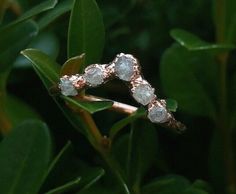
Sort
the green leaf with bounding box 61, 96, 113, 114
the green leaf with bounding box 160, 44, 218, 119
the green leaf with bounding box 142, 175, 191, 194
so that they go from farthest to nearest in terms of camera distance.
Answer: the green leaf with bounding box 160, 44, 218, 119 → the green leaf with bounding box 142, 175, 191, 194 → the green leaf with bounding box 61, 96, 113, 114

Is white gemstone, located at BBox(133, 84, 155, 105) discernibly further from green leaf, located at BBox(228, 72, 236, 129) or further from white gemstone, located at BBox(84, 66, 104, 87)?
green leaf, located at BBox(228, 72, 236, 129)

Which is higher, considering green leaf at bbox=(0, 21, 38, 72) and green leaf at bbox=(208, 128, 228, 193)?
green leaf at bbox=(0, 21, 38, 72)

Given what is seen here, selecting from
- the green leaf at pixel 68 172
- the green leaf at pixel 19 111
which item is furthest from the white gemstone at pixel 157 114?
the green leaf at pixel 19 111

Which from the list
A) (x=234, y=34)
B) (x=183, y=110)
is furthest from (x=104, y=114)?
(x=234, y=34)

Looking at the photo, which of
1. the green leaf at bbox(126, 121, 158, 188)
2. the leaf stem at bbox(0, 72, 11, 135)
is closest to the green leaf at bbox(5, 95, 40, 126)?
the leaf stem at bbox(0, 72, 11, 135)

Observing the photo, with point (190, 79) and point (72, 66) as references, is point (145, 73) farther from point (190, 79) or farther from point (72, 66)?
point (72, 66)

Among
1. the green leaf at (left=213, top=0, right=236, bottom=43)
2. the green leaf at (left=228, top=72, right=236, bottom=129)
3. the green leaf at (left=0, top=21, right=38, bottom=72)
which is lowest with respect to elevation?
the green leaf at (left=228, top=72, right=236, bottom=129)

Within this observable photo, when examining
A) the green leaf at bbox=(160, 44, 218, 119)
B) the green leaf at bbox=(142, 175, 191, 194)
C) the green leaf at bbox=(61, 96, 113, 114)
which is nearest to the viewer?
the green leaf at bbox=(61, 96, 113, 114)
